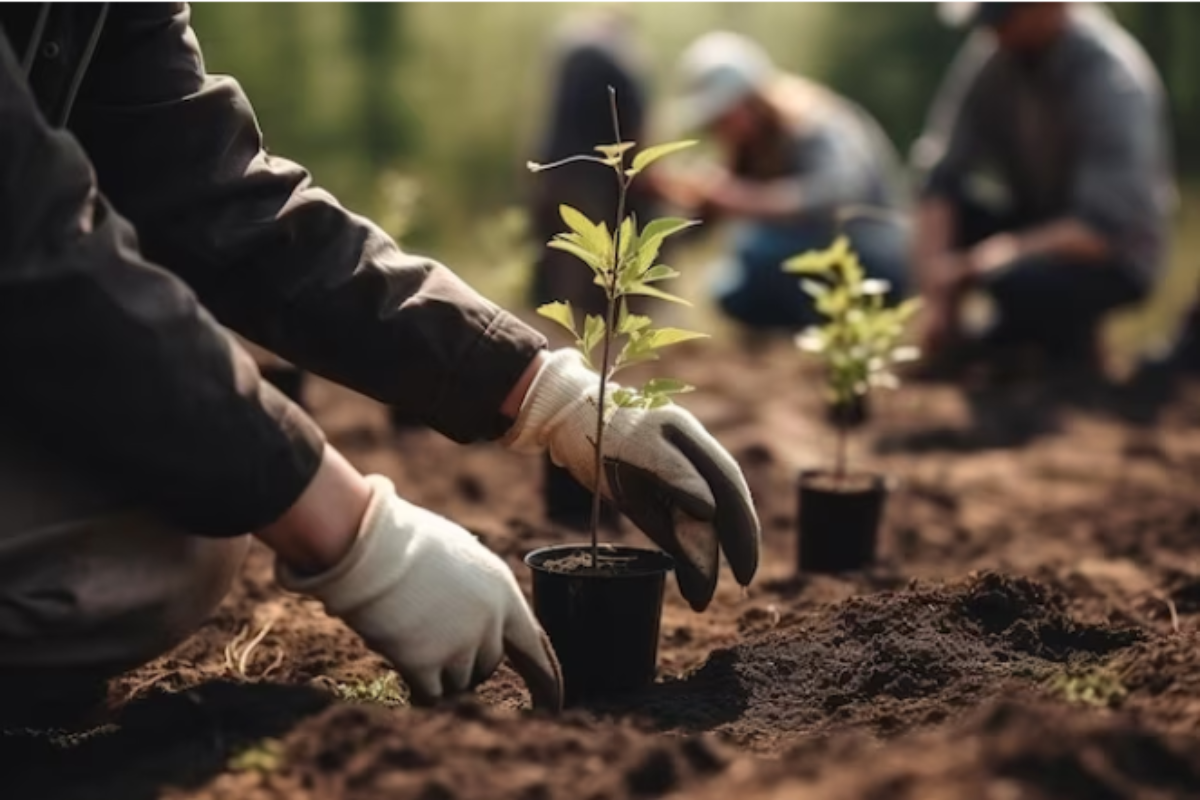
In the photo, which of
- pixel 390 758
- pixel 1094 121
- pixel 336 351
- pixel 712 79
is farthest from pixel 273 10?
pixel 390 758

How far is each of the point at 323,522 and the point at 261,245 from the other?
63 cm

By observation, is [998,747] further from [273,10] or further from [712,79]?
[273,10]

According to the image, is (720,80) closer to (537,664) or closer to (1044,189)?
(1044,189)

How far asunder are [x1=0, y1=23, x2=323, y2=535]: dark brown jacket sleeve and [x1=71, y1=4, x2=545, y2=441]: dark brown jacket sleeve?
47 cm

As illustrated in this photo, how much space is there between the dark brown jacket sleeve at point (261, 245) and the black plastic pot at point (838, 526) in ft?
5.32

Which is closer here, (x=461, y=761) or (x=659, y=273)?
(x=461, y=761)

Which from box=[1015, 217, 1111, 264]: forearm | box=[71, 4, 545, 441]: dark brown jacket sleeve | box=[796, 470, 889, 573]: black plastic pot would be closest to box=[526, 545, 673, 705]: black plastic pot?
box=[71, 4, 545, 441]: dark brown jacket sleeve

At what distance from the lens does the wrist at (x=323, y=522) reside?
2.47m

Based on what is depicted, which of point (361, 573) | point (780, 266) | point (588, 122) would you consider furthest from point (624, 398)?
point (588, 122)

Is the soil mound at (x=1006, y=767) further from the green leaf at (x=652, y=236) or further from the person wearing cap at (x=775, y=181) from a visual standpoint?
the person wearing cap at (x=775, y=181)

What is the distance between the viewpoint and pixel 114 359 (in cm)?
232

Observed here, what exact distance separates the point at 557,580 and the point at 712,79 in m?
6.40

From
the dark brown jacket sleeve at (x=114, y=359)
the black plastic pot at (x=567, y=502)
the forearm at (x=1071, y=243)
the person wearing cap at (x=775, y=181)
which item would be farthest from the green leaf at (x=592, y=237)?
the person wearing cap at (x=775, y=181)

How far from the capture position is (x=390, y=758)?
2.17m
